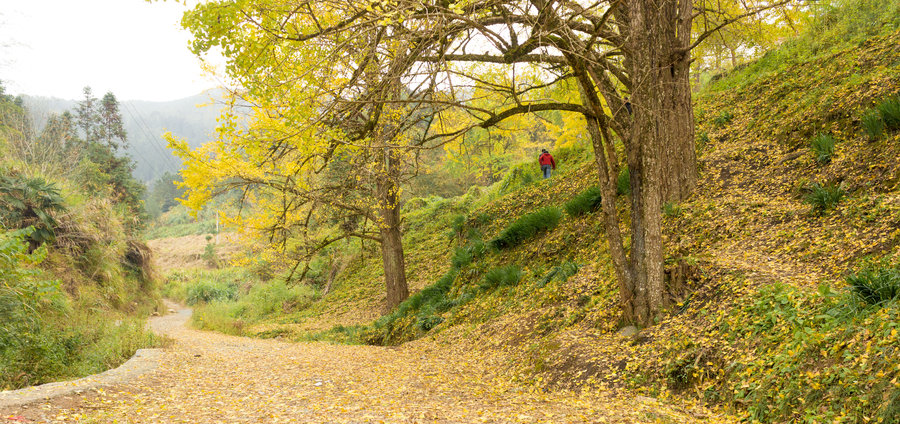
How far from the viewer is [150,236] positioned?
45.7m

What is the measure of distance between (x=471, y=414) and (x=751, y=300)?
258 cm

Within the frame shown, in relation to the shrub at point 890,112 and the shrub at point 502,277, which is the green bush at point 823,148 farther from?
the shrub at point 502,277

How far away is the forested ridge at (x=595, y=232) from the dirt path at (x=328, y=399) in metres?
0.04

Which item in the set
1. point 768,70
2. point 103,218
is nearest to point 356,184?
point 768,70

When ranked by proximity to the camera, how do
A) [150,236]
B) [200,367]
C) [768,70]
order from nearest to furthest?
[200,367] < [768,70] < [150,236]

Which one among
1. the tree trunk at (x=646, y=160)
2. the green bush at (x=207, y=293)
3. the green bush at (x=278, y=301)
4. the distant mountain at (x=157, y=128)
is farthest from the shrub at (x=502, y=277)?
the distant mountain at (x=157, y=128)

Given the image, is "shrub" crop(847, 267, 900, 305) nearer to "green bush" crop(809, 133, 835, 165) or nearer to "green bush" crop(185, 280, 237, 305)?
"green bush" crop(809, 133, 835, 165)

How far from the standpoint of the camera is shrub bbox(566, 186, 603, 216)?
773cm

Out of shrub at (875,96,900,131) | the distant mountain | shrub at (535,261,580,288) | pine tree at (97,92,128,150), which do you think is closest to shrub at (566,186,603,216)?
shrub at (535,261,580,288)

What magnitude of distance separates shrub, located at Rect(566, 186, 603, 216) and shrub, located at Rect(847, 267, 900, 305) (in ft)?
14.7

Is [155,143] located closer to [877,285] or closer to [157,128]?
[157,128]

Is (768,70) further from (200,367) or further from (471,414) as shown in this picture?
(200,367)

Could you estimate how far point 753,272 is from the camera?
14.1ft

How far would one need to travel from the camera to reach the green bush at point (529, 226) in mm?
8281
